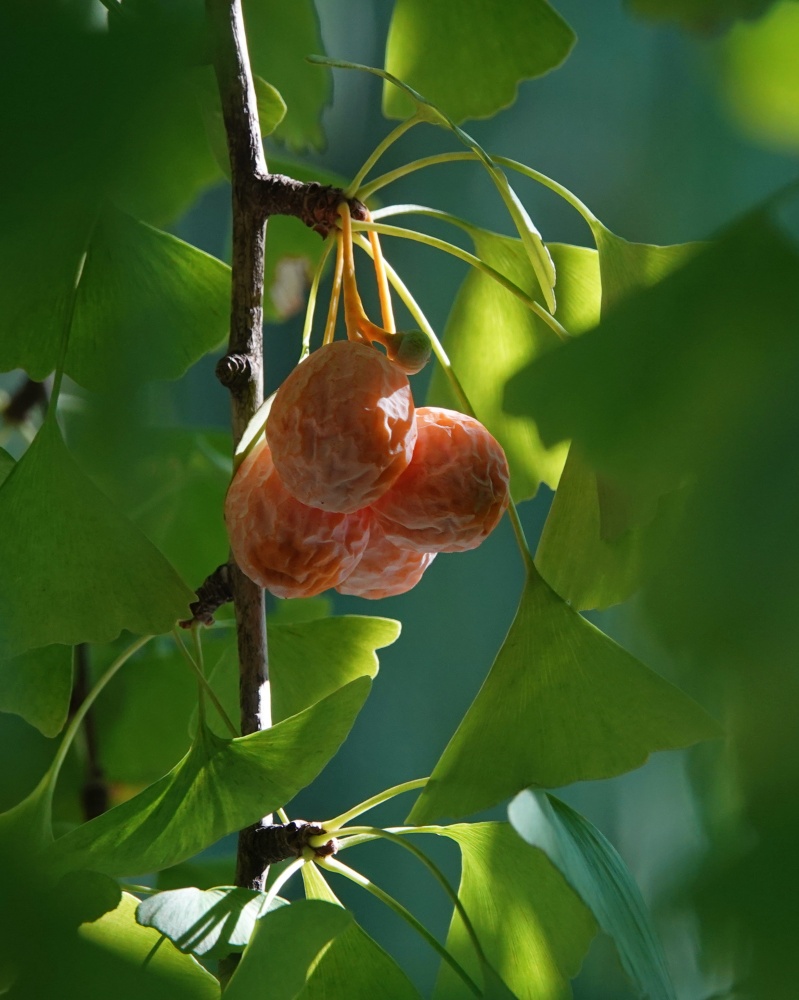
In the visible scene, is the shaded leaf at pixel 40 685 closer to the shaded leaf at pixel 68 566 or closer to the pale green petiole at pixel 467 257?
the shaded leaf at pixel 68 566

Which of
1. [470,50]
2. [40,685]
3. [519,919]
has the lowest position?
[519,919]

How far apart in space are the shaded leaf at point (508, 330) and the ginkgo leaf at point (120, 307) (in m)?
0.10

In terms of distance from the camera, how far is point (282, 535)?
313 mm

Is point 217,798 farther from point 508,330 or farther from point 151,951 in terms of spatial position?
point 508,330

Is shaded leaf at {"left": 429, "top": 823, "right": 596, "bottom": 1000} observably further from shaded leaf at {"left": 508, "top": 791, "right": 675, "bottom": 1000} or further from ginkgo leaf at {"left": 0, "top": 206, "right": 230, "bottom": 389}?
ginkgo leaf at {"left": 0, "top": 206, "right": 230, "bottom": 389}

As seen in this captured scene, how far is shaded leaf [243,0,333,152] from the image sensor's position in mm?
463

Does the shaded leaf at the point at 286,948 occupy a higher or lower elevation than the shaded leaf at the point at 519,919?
higher

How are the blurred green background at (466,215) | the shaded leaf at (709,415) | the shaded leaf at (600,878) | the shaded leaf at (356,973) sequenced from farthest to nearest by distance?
1. the blurred green background at (466,215)
2. the shaded leaf at (356,973)
3. the shaded leaf at (600,878)
4. the shaded leaf at (709,415)

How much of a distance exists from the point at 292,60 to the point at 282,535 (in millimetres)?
284

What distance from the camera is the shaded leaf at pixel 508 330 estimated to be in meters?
0.41

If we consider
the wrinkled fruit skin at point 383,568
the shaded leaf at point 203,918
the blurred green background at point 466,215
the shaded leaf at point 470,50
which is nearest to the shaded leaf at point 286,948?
the shaded leaf at point 203,918

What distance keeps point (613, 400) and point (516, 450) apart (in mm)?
313

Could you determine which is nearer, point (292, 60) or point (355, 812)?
point (355, 812)

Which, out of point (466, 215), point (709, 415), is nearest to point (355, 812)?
point (709, 415)
